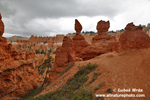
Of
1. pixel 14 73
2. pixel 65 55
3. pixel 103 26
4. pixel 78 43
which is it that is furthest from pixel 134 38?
pixel 103 26

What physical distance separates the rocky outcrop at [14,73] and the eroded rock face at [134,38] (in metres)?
11.4

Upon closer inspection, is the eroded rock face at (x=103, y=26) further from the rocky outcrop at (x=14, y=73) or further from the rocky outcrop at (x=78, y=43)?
the rocky outcrop at (x=14, y=73)

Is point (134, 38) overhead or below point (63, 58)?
overhead

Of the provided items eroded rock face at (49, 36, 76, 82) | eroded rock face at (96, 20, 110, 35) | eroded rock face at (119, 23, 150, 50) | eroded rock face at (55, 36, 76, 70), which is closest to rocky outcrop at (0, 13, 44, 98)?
eroded rock face at (49, 36, 76, 82)

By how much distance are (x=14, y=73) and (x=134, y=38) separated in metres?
12.2

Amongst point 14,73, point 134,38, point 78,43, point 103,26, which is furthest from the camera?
point 103,26

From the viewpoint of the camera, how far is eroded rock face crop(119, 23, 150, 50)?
7043 mm

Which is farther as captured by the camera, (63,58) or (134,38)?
(63,58)

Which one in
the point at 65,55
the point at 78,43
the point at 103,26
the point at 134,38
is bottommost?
the point at 65,55

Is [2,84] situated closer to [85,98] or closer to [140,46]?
[85,98]

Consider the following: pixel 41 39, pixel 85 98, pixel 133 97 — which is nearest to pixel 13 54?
pixel 85 98

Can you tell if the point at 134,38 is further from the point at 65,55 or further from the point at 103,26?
the point at 103,26

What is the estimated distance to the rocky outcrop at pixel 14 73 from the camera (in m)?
9.00

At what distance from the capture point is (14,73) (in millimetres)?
10031
